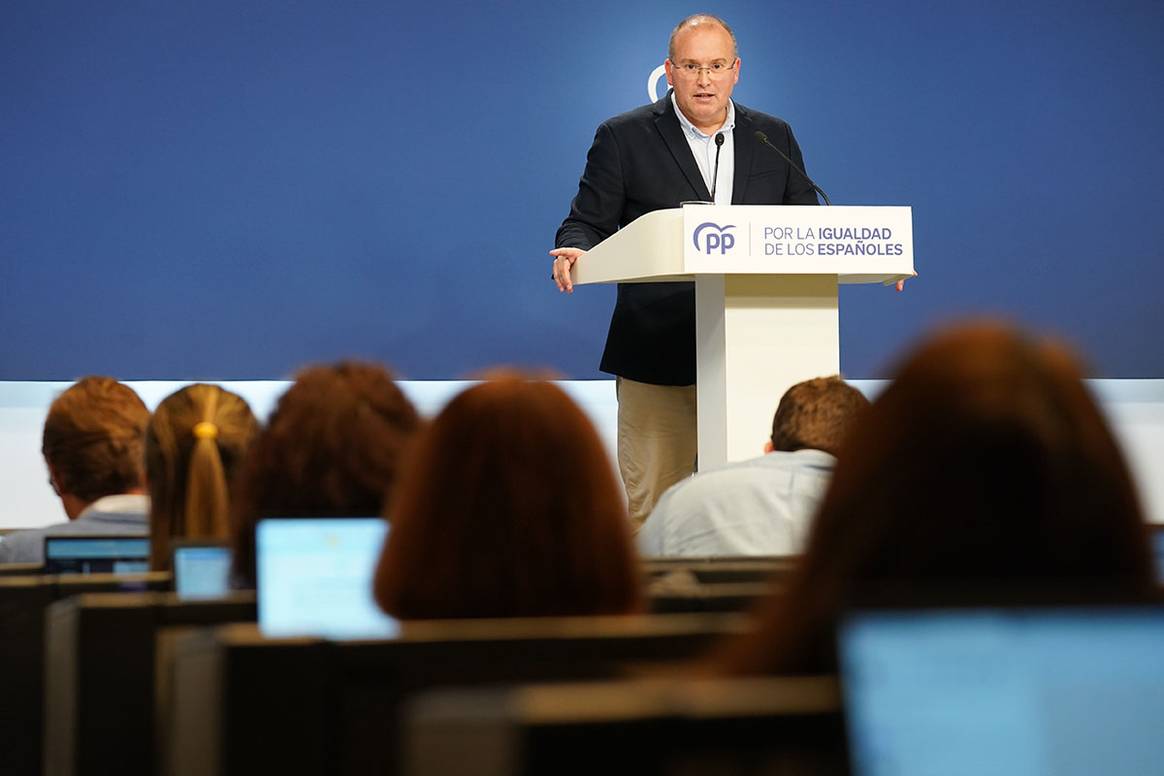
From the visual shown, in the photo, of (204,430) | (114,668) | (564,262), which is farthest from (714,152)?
(114,668)

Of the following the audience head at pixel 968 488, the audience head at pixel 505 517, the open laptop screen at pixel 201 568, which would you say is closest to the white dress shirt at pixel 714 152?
the open laptop screen at pixel 201 568

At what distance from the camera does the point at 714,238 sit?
12.9ft

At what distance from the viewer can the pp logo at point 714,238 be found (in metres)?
3.92

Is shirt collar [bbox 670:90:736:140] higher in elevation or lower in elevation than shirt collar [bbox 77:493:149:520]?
higher

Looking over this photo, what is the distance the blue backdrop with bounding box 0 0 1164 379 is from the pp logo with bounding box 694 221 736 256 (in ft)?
10.7

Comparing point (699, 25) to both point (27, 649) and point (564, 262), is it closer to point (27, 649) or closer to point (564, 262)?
point (564, 262)

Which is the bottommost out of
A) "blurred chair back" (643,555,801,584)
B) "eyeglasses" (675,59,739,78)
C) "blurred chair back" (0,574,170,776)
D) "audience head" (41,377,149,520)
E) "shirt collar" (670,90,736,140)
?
"blurred chair back" (0,574,170,776)

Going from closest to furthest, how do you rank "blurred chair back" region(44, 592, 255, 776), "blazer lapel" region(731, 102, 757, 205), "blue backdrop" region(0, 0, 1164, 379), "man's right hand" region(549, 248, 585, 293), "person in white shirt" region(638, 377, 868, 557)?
"blurred chair back" region(44, 592, 255, 776), "person in white shirt" region(638, 377, 868, 557), "man's right hand" region(549, 248, 585, 293), "blazer lapel" region(731, 102, 757, 205), "blue backdrop" region(0, 0, 1164, 379)

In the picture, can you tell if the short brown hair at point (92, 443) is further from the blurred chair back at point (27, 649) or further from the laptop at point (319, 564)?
the laptop at point (319, 564)

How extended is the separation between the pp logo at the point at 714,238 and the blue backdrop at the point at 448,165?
3269mm

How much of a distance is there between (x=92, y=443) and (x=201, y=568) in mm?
1022

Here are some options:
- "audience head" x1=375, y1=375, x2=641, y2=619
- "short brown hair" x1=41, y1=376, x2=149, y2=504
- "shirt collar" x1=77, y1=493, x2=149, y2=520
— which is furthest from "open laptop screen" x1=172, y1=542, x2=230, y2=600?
"short brown hair" x1=41, y1=376, x2=149, y2=504

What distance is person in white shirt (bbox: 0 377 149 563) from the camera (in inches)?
113

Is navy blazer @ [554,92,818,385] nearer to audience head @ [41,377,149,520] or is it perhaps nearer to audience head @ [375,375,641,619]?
audience head @ [41,377,149,520]
